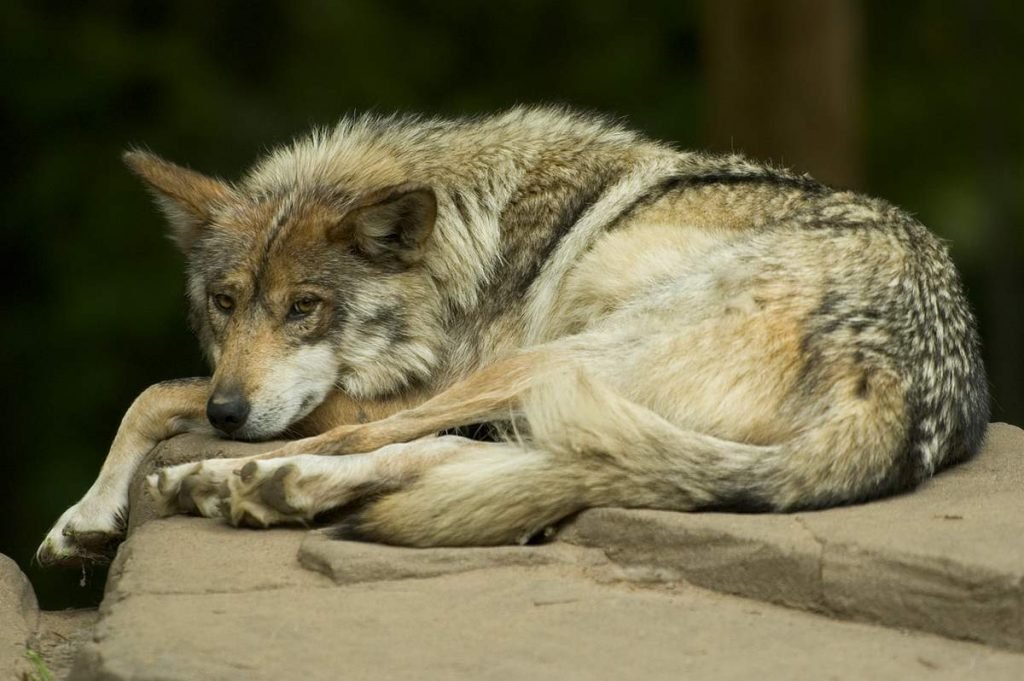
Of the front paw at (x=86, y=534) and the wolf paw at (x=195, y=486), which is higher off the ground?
the wolf paw at (x=195, y=486)

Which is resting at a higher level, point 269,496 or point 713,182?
point 713,182

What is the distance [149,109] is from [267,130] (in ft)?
2.89

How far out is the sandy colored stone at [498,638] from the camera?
3.19 meters

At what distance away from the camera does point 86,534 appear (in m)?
4.93

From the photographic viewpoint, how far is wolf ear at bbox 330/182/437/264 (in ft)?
16.2

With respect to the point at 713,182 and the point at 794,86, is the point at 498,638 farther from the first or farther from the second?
the point at 794,86

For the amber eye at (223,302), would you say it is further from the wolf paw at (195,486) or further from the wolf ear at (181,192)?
the wolf paw at (195,486)

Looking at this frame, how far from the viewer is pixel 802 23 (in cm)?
845

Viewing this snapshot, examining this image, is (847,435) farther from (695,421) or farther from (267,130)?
(267,130)

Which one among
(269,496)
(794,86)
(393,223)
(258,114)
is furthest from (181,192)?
(258,114)

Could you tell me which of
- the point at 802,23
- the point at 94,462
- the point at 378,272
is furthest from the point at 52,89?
the point at 378,272

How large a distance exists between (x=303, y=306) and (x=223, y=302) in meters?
0.30

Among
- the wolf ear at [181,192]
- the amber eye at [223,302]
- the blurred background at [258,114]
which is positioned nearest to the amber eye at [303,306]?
the amber eye at [223,302]

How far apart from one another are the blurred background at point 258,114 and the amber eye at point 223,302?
4670 millimetres
